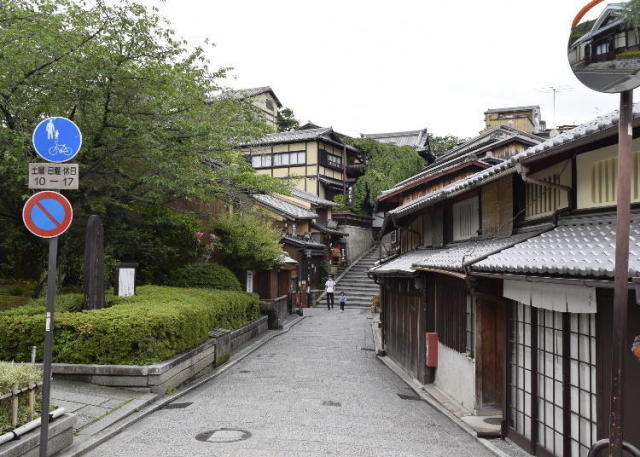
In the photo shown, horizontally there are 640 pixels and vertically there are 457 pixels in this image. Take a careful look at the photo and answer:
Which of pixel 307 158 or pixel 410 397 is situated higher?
pixel 307 158

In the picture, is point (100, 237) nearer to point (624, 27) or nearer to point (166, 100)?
point (166, 100)

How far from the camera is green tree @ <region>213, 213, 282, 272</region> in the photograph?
24.9 meters

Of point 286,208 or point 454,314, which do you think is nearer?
point 454,314

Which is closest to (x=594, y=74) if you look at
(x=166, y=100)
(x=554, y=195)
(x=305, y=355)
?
(x=554, y=195)

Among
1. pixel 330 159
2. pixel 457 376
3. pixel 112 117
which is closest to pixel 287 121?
pixel 330 159

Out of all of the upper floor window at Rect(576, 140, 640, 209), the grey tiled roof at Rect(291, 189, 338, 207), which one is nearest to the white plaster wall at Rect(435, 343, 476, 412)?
the upper floor window at Rect(576, 140, 640, 209)

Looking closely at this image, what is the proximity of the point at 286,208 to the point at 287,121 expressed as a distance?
23.6 metres

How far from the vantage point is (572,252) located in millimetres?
Answer: 6824

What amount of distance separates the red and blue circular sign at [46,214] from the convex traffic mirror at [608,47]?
19.6ft

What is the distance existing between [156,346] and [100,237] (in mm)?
3369

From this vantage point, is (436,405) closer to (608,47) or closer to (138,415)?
(138,415)

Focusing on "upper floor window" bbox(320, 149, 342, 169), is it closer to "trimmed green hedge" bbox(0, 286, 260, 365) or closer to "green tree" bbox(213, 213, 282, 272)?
"green tree" bbox(213, 213, 282, 272)

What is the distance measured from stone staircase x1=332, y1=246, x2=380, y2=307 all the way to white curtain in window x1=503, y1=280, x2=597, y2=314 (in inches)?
1301

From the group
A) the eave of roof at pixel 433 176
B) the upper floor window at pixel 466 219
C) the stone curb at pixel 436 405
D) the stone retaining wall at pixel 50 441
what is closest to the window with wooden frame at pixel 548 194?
the upper floor window at pixel 466 219
